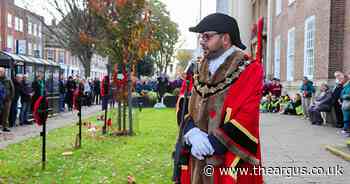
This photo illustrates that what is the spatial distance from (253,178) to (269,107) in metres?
17.6

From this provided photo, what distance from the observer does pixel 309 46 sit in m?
18.4

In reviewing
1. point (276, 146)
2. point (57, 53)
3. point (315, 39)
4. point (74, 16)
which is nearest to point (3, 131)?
point (276, 146)

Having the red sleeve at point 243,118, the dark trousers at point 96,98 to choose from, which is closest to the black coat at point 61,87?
the dark trousers at point 96,98

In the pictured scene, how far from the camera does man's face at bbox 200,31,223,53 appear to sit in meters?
3.46

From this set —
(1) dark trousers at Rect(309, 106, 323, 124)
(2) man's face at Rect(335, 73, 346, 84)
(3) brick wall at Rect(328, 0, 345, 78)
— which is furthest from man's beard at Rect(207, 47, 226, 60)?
(3) brick wall at Rect(328, 0, 345, 78)

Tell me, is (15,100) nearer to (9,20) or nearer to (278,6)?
(278,6)

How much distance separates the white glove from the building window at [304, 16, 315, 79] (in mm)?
15225

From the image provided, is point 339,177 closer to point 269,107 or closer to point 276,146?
point 276,146

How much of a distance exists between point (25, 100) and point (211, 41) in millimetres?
13557

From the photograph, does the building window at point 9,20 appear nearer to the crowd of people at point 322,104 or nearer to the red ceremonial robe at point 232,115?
the crowd of people at point 322,104

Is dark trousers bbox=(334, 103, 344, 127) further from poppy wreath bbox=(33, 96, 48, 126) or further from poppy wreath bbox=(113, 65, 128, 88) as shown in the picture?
poppy wreath bbox=(33, 96, 48, 126)

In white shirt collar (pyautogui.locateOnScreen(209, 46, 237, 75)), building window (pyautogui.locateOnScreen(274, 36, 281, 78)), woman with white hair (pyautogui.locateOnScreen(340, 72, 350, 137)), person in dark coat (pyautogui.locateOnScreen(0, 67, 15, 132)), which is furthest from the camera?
building window (pyautogui.locateOnScreen(274, 36, 281, 78))

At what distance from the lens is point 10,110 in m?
14.9

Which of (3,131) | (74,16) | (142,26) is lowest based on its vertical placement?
(3,131)
